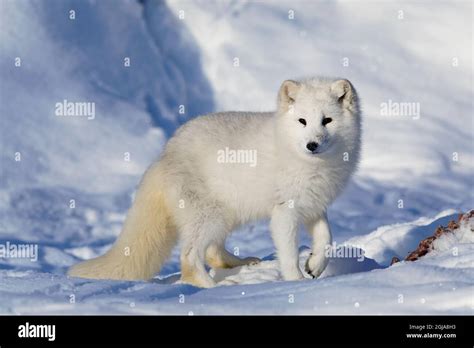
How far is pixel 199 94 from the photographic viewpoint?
40.3 feet

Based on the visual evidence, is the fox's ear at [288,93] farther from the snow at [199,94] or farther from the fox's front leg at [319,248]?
the snow at [199,94]

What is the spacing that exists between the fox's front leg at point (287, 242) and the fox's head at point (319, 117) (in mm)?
389

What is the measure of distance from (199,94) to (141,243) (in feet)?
23.1

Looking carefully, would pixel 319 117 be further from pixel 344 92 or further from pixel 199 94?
Answer: pixel 199 94

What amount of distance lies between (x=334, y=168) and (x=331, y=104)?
0.43m

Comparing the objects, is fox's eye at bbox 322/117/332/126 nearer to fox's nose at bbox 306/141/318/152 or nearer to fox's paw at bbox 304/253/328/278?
fox's nose at bbox 306/141/318/152

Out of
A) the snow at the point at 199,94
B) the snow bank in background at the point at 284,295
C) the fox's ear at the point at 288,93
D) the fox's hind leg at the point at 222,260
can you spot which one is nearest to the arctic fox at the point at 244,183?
the fox's ear at the point at 288,93

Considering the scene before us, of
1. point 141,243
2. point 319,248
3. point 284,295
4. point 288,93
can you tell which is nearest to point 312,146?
point 288,93

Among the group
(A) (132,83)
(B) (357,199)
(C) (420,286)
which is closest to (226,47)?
(A) (132,83)

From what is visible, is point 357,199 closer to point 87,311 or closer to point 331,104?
point 331,104

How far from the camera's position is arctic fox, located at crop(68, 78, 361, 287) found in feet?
16.6

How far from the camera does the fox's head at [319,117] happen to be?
4891 mm

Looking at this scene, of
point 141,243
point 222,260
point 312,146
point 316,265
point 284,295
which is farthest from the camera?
point 222,260

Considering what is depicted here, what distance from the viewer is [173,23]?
12742mm
